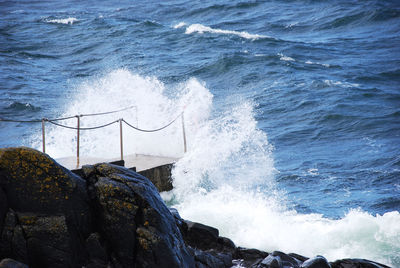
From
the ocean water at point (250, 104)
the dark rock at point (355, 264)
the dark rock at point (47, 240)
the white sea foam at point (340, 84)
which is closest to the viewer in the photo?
the dark rock at point (47, 240)

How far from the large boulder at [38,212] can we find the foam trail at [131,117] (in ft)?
21.9

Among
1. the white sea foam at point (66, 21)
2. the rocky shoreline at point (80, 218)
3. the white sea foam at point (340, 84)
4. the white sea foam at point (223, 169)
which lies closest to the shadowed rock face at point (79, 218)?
the rocky shoreline at point (80, 218)

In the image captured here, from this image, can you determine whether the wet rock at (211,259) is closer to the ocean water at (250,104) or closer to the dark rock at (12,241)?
the ocean water at (250,104)

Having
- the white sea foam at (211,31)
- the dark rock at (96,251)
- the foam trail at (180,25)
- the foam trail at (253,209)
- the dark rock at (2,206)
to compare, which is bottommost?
the foam trail at (253,209)

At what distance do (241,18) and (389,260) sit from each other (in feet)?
77.5

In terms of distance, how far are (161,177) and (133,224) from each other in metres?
4.78

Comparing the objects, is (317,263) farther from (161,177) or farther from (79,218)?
(161,177)

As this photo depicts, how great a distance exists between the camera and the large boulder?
4555mm

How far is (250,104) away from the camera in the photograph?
1684 cm

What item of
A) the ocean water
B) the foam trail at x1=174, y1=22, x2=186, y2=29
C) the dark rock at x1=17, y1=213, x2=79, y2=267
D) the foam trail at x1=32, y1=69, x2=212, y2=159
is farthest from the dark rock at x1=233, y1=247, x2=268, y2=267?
the foam trail at x1=174, y1=22, x2=186, y2=29

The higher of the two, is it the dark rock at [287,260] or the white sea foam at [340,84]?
the white sea foam at [340,84]

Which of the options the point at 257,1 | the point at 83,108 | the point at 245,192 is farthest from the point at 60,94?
the point at 257,1

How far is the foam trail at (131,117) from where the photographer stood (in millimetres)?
12102

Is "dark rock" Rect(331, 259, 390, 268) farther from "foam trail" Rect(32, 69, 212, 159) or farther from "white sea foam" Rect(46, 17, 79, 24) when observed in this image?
"white sea foam" Rect(46, 17, 79, 24)
